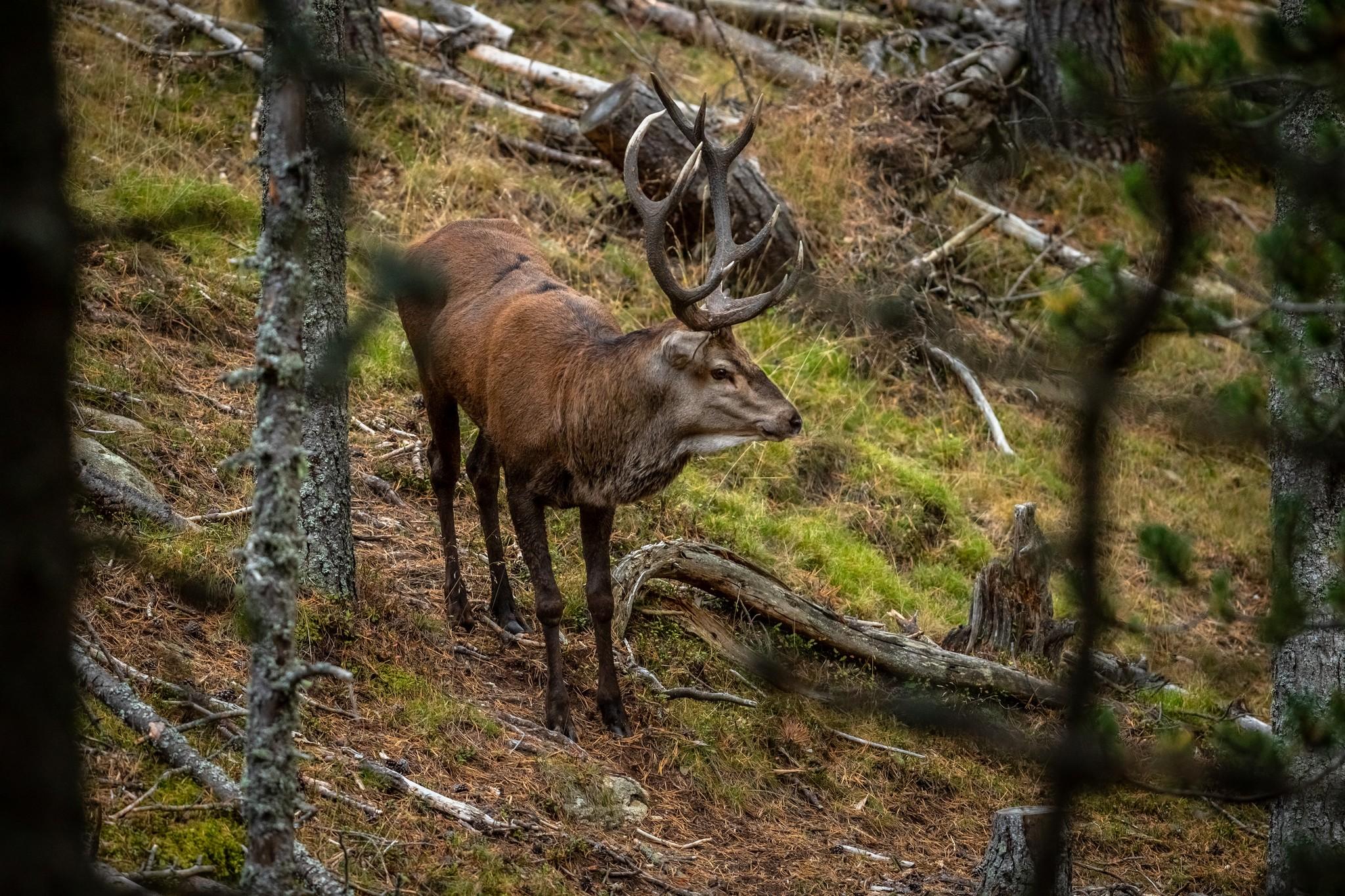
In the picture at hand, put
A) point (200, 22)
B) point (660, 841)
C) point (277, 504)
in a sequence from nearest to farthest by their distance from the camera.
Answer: point (277, 504) → point (660, 841) → point (200, 22)

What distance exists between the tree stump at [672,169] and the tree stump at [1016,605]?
10.5 ft

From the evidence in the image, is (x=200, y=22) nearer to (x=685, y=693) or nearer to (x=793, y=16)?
(x=793, y=16)

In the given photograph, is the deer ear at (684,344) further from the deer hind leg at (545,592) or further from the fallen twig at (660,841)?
the fallen twig at (660,841)

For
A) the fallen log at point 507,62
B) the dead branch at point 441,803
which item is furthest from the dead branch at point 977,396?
the dead branch at point 441,803

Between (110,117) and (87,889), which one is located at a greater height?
(110,117)

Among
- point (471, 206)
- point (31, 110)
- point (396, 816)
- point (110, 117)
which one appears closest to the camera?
point (31, 110)

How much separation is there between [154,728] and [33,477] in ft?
7.60

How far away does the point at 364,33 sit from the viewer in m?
9.95

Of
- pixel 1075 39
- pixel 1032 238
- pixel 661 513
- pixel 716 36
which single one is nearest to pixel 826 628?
pixel 661 513

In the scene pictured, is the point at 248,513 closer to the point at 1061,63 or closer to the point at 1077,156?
the point at 1061,63

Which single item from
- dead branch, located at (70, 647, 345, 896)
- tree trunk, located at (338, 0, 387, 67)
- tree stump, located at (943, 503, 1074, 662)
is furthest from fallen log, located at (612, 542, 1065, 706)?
tree trunk, located at (338, 0, 387, 67)

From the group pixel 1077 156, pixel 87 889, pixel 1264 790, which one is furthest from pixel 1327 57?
pixel 1077 156

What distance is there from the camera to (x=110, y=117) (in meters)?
9.13

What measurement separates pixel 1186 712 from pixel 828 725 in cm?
231
